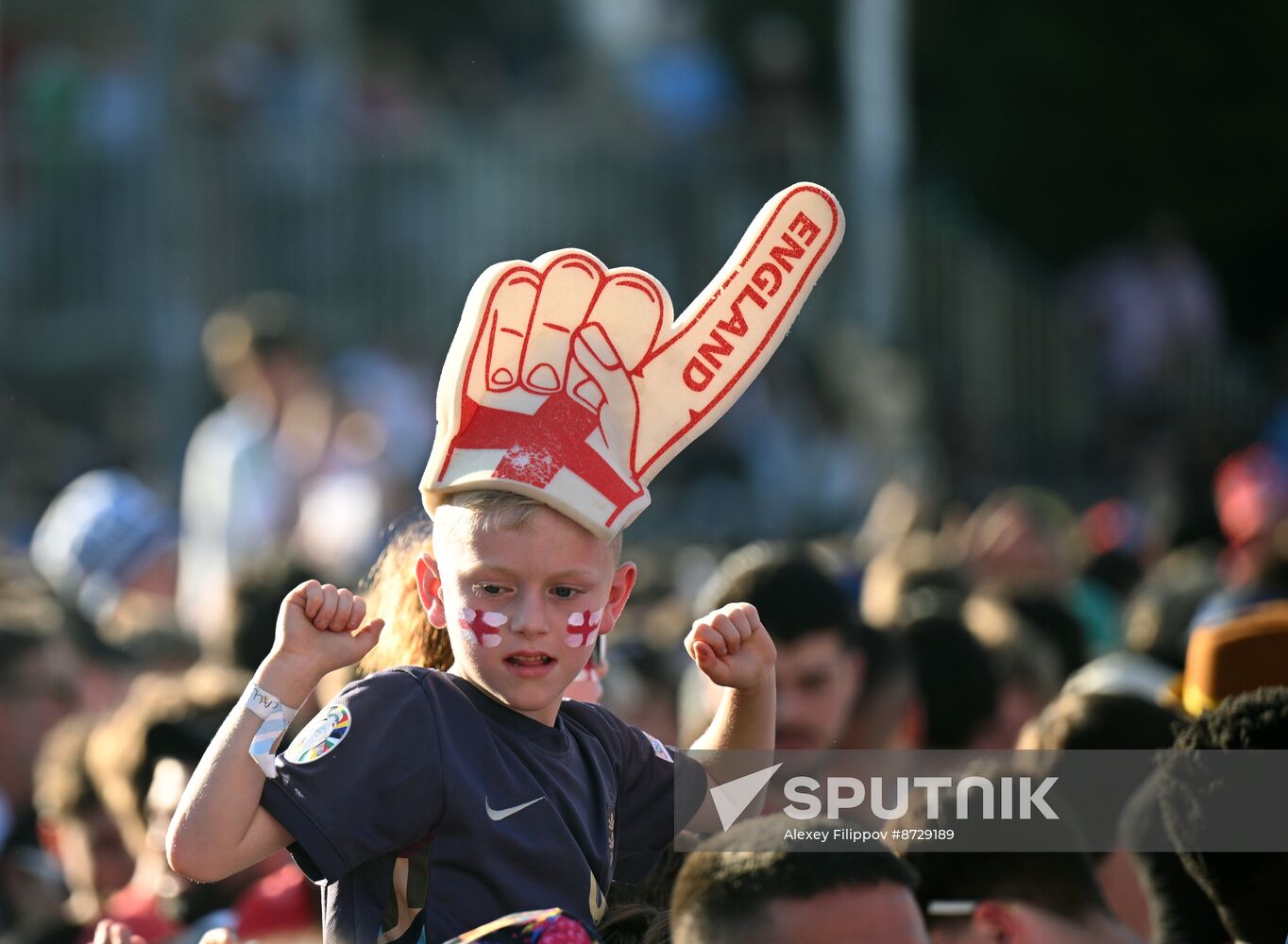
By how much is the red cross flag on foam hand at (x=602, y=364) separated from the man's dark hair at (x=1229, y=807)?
0.98 m

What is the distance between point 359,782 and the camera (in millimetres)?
3211

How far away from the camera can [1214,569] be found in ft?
31.2

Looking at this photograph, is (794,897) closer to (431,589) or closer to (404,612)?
(431,589)

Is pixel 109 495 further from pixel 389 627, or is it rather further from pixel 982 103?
pixel 982 103

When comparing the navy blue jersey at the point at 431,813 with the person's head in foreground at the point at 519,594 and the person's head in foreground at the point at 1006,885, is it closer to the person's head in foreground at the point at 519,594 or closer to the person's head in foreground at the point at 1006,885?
the person's head in foreground at the point at 519,594

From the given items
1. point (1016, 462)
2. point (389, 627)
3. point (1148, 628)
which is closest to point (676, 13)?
point (1016, 462)

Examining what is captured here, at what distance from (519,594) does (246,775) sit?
20.0 inches

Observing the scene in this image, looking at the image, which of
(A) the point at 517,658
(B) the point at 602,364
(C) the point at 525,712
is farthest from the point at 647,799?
(B) the point at 602,364

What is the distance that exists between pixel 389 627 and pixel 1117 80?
14.1 metres

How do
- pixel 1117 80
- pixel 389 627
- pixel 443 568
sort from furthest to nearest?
pixel 1117 80 → pixel 389 627 → pixel 443 568

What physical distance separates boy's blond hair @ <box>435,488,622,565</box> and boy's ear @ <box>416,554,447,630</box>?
11cm

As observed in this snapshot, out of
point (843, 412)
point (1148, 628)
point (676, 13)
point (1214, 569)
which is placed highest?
point (676, 13)

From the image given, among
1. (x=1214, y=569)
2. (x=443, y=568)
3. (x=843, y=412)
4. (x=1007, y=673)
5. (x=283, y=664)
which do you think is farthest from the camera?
(x=843, y=412)

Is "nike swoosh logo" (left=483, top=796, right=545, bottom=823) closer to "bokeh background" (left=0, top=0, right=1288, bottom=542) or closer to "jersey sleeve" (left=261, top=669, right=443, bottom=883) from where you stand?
"jersey sleeve" (left=261, top=669, right=443, bottom=883)
